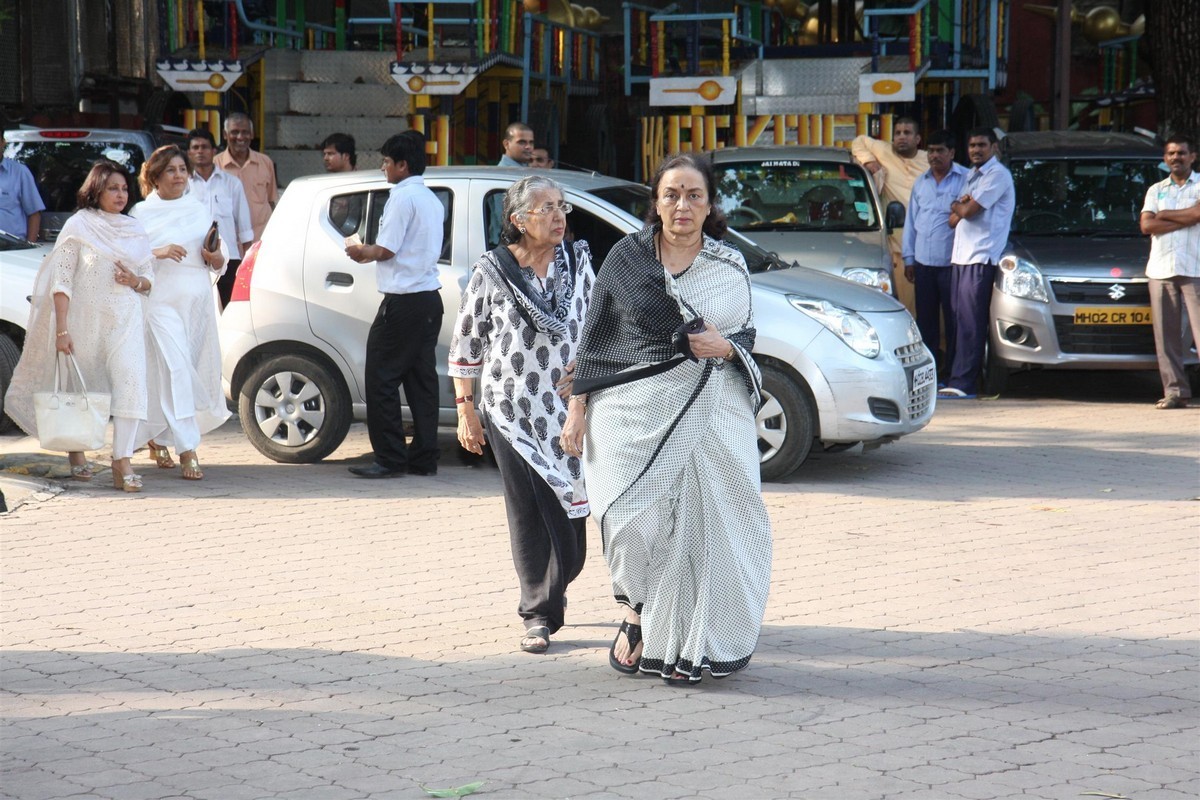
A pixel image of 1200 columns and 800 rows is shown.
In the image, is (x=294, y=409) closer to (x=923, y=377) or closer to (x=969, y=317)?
(x=923, y=377)

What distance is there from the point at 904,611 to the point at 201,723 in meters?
2.83

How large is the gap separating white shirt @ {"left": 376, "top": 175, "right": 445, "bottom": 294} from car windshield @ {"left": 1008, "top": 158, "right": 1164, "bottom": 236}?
230 inches

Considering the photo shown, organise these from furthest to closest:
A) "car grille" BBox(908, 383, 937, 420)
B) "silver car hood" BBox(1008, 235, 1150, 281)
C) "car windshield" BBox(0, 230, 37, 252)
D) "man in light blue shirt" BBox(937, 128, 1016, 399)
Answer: "man in light blue shirt" BBox(937, 128, 1016, 399)
"silver car hood" BBox(1008, 235, 1150, 281)
"car windshield" BBox(0, 230, 37, 252)
"car grille" BBox(908, 383, 937, 420)

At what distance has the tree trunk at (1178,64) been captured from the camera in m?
15.1

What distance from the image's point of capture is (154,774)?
14.8 ft

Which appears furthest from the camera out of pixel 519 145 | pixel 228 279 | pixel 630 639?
pixel 228 279

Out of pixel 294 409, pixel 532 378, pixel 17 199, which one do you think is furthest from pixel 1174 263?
pixel 17 199

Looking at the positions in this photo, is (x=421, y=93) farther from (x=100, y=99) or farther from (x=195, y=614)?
(x=195, y=614)

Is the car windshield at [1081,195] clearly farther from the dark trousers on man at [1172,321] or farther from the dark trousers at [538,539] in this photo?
the dark trousers at [538,539]

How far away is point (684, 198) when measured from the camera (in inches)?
207

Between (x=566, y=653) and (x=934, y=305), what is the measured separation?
789 cm

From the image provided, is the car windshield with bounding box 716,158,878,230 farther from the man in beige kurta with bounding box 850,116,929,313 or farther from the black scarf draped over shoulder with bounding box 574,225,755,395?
the black scarf draped over shoulder with bounding box 574,225,755,395

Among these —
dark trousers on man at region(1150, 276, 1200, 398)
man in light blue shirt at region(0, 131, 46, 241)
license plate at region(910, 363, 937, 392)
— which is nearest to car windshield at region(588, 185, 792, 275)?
license plate at region(910, 363, 937, 392)

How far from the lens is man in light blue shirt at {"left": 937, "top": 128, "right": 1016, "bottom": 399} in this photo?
12.3 meters
